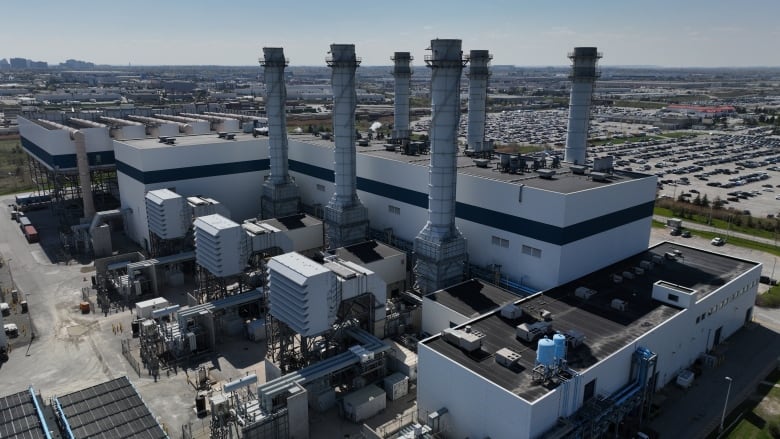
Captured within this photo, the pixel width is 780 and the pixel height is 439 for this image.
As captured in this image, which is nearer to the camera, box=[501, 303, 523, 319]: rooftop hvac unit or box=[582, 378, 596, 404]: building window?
box=[582, 378, 596, 404]: building window

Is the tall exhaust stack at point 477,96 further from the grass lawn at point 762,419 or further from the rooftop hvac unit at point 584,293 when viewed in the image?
the grass lawn at point 762,419

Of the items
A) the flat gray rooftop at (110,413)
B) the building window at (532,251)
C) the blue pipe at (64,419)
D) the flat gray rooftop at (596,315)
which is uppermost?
the building window at (532,251)

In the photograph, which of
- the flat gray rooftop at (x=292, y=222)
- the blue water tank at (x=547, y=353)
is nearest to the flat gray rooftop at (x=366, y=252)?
the flat gray rooftop at (x=292, y=222)

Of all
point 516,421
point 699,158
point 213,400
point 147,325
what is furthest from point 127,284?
point 699,158

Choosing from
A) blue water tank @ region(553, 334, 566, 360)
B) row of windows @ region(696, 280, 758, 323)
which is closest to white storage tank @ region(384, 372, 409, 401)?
blue water tank @ region(553, 334, 566, 360)

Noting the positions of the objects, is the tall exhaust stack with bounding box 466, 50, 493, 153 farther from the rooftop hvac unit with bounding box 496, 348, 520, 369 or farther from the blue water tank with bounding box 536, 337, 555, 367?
the blue water tank with bounding box 536, 337, 555, 367

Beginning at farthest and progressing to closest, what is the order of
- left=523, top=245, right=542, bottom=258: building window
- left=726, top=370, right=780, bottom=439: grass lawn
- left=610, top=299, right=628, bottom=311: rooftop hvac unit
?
left=523, top=245, right=542, bottom=258: building window, left=610, top=299, right=628, bottom=311: rooftop hvac unit, left=726, top=370, right=780, bottom=439: grass lawn

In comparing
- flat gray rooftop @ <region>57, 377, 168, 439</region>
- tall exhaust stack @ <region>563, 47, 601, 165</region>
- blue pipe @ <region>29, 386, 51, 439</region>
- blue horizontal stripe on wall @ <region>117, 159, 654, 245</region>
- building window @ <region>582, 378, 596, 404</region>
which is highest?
tall exhaust stack @ <region>563, 47, 601, 165</region>

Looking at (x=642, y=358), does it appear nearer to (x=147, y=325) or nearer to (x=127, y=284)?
(x=147, y=325)
